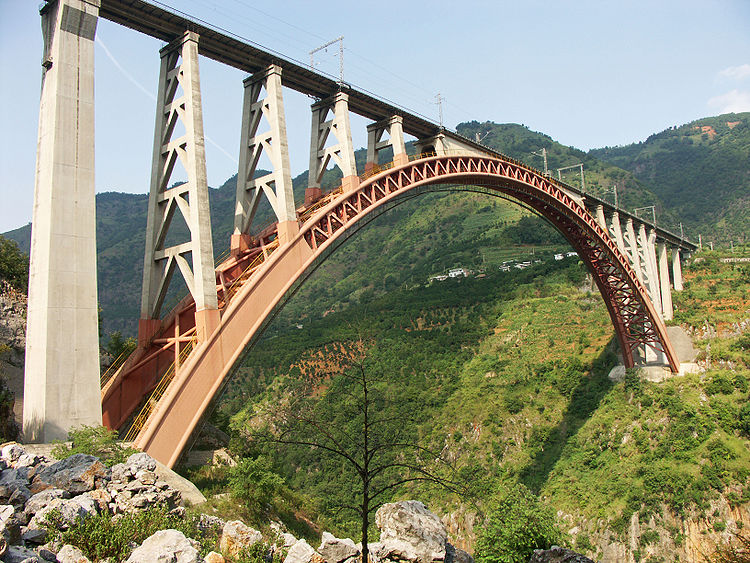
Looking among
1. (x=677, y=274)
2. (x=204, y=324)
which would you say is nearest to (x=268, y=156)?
(x=204, y=324)

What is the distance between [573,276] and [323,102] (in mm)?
44680

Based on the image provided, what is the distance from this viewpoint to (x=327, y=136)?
68.8 feet

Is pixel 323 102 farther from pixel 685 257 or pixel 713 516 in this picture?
pixel 685 257

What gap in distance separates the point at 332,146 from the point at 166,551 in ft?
49.3

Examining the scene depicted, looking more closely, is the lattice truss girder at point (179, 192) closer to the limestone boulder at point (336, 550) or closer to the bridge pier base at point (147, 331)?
the bridge pier base at point (147, 331)

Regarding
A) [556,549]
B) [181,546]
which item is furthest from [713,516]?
[181,546]

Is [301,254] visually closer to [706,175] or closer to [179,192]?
[179,192]

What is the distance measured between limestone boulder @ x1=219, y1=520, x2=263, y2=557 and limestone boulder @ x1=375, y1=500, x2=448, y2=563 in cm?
230

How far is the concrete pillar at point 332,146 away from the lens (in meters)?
19.5

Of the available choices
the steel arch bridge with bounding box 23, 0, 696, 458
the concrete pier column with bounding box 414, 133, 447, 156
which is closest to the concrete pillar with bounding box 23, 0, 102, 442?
the steel arch bridge with bounding box 23, 0, 696, 458

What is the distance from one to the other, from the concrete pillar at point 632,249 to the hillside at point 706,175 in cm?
7539

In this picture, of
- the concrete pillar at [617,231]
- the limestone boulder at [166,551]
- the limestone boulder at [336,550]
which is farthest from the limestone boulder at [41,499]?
the concrete pillar at [617,231]

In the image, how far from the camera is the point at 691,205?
413 feet

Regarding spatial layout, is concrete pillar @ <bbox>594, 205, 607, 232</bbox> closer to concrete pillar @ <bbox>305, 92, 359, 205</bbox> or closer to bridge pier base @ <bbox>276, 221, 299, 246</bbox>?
concrete pillar @ <bbox>305, 92, 359, 205</bbox>
